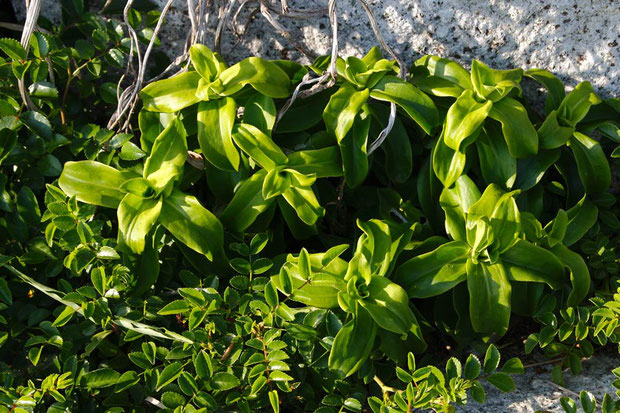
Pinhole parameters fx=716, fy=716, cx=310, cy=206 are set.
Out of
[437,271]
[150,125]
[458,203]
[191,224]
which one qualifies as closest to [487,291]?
[437,271]

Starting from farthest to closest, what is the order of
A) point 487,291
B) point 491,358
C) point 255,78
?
1. point 255,78
2. point 487,291
3. point 491,358

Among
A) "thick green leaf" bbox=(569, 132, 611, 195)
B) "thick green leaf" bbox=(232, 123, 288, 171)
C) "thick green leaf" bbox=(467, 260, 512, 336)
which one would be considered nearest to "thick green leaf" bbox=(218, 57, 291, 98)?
"thick green leaf" bbox=(232, 123, 288, 171)

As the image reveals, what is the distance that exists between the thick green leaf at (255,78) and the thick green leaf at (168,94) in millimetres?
92

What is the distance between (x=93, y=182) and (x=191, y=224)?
267 mm

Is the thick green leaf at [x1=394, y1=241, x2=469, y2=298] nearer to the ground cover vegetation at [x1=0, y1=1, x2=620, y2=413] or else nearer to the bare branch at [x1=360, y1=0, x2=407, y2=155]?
the ground cover vegetation at [x1=0, y1=1, x2=620, y2=413]

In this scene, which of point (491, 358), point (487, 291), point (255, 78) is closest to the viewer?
point (491, 358)

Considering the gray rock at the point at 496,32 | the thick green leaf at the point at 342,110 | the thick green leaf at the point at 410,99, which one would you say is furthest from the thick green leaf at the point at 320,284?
the gray rock at the point at 496,32

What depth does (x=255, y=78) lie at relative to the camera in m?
1.81

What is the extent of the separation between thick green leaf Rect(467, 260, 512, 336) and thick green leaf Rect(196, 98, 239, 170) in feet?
2.09

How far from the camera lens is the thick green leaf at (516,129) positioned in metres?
1.84

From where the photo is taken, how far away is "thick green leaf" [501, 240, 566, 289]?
1.73m

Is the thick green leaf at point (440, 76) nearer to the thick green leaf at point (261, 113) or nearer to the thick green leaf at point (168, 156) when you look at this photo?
the thick green leaf at point (261, 113)

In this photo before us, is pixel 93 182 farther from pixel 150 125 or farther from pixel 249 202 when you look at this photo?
pixel 249 202

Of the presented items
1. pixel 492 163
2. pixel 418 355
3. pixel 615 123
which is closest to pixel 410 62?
pixel 492 163
